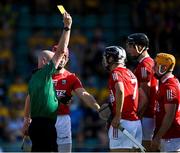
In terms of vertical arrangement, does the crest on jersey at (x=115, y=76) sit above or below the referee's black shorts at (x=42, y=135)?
above

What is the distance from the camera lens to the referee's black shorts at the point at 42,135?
968 cm

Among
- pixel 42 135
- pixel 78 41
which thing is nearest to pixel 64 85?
pixel 42 135

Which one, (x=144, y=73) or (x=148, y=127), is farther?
(x=148, y=127)

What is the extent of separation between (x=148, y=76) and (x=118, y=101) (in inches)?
41.4

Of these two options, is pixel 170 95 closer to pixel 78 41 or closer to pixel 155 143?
pixel 155 143

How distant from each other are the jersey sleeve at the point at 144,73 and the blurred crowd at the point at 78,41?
4.51m

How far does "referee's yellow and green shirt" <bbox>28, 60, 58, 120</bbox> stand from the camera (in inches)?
384

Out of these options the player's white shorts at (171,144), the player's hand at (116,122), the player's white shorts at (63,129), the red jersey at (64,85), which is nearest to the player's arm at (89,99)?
the red jersey at (64,85)

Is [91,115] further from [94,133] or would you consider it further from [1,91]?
[1,91]

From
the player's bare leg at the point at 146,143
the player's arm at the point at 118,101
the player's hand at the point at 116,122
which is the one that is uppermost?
the player's arm at the point at 118,101

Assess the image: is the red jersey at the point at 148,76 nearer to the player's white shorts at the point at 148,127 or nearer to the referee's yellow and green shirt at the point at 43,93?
the player's white shorts at the point at 148,127

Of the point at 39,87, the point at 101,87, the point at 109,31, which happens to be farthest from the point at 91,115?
the point at 39,87

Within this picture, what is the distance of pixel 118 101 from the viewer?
10.6 m

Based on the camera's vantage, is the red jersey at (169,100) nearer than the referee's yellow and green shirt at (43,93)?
No
